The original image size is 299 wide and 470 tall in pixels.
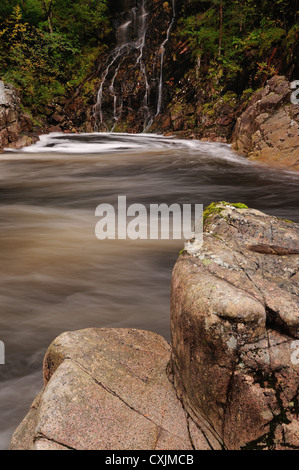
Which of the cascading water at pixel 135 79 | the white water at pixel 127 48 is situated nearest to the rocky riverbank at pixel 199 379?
the cascading water at pixel 135 79

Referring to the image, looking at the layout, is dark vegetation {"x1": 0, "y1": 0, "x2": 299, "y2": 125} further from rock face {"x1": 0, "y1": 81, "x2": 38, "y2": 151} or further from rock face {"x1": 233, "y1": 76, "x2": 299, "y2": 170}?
rock face {"x1": 0, "y1": 81, "x2": 38, "y2": 151}

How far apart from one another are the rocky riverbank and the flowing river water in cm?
57

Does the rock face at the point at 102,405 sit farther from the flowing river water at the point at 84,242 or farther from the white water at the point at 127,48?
the white water at the point at 127,48

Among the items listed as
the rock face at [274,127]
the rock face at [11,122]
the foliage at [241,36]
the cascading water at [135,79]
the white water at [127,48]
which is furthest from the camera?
the white water at [127,48]

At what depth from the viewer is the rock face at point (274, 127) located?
10711mm

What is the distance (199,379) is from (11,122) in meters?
14.8

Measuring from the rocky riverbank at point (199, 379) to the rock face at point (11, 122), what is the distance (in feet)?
45.0

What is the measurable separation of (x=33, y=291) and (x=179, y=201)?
17.0 ft

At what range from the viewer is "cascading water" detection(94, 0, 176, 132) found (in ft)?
64.1

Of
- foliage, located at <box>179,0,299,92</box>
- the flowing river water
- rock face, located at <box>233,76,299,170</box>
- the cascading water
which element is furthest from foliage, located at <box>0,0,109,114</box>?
rock face, located at <box>233,76,299,170</box>

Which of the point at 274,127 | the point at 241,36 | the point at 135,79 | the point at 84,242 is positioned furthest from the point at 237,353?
the point at 135,79

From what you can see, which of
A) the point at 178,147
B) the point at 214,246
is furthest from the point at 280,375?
the point at 178,147

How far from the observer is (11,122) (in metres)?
14.2

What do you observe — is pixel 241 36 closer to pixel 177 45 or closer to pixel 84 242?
pixel 177 45
